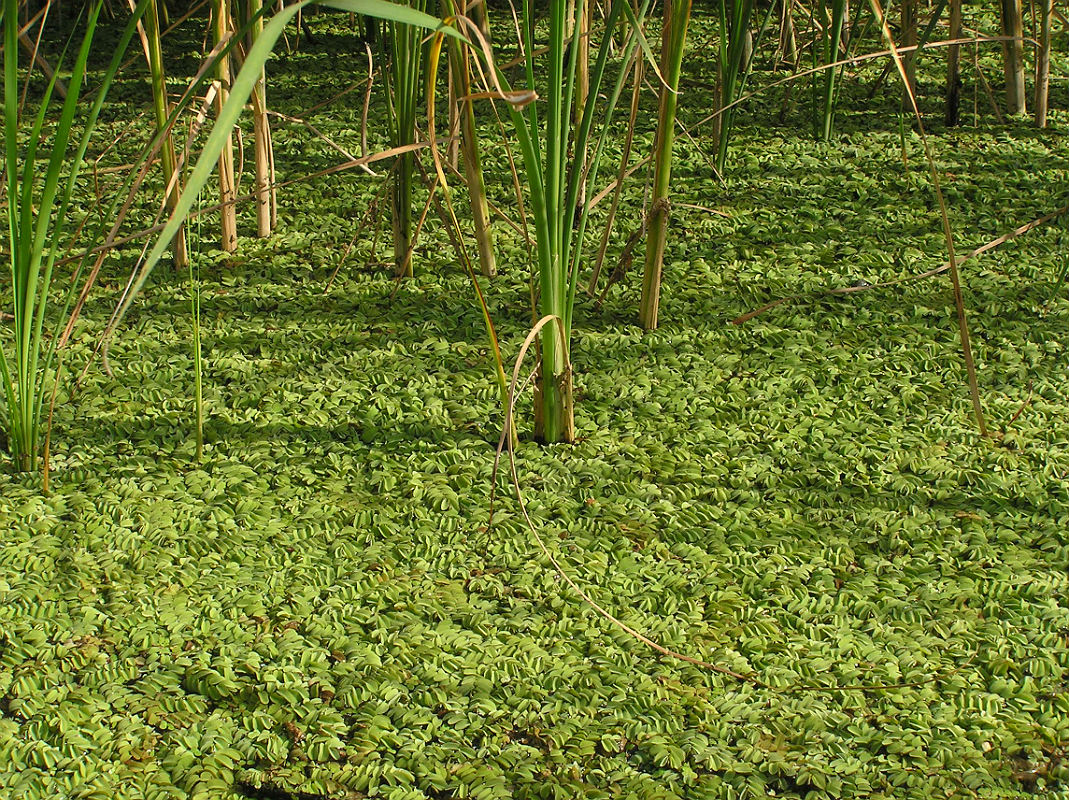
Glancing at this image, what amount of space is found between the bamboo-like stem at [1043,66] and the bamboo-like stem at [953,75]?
0.17 metres

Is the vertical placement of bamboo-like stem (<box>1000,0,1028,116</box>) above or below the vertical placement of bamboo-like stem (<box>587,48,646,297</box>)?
above

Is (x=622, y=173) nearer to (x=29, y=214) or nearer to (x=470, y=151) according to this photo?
(x=470, y=151)

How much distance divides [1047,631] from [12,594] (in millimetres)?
1276

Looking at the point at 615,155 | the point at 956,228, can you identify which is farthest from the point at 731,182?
the point at 956,228

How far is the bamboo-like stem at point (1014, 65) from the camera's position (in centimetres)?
246

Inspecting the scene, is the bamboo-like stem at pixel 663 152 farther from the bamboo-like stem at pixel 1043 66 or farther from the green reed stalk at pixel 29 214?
the bamboo-like stem at pixel 1043 66

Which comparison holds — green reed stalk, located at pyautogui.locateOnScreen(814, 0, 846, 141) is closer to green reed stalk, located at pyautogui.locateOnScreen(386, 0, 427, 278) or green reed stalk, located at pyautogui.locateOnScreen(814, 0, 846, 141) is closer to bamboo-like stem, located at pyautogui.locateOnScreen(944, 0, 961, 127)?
bamboo-like stem, located at pyautogui.locateOnScreen(944, 0, 961, 127)

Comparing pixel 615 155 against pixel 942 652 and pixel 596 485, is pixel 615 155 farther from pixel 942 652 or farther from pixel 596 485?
pixel 942 652

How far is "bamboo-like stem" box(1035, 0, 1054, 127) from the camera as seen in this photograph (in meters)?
2.36

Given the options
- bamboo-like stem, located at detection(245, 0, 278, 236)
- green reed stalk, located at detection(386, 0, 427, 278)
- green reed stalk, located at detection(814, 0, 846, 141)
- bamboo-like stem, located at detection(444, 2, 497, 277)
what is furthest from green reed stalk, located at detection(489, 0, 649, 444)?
green reed stalk, located at detection(814, 0, 846, 141)

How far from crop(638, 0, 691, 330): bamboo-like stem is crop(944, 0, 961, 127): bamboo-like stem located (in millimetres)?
971

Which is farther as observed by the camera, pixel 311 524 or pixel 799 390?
pixel 799 390

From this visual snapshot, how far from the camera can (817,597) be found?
53.2 inches

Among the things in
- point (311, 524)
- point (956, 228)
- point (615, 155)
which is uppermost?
point (615, 155)
